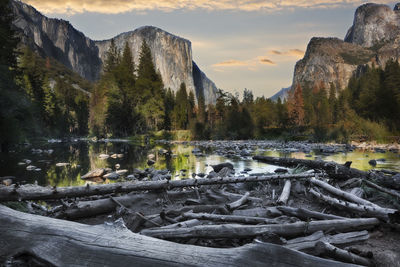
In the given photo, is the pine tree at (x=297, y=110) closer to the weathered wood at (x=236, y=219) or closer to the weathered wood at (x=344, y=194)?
the weathered wood at (x=344, y=194)

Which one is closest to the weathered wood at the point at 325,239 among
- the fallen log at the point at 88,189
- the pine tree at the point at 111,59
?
the fallen log at the point at 88,189

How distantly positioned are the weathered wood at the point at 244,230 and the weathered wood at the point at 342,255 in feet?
1.97

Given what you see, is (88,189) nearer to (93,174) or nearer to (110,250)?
(110,250)

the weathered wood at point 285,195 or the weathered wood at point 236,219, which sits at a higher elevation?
Result: the weathered wood at point 236,219

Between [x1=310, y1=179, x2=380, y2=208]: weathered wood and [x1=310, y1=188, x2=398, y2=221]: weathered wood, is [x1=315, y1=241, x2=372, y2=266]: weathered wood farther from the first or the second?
[x1=310, y1=179, x2=380, y2=208]: weathered wood

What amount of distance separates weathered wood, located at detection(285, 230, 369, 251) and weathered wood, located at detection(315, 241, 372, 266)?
0.19 metres

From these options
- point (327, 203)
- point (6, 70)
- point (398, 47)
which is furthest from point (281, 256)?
point (398, 47)

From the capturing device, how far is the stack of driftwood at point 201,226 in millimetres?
1953

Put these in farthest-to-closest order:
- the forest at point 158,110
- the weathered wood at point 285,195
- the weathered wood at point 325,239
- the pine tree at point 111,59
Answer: the pine tree at point 111,59
the forest at point 158,110
the weathered wood at point 285,195
the weathered wood at point 325,239

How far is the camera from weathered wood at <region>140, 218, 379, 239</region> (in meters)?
3.34

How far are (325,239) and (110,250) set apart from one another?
2.55 m

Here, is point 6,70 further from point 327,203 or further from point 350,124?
point 350,124

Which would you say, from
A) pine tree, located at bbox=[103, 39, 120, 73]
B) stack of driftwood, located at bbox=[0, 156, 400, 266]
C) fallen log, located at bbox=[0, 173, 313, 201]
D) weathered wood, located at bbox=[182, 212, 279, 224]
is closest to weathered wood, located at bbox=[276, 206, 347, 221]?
stack of driftwood, located at bbox=[0, 156, 400, 266]

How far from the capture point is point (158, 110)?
2051 inches
